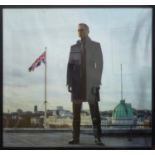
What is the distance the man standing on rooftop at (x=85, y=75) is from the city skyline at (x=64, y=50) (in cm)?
3

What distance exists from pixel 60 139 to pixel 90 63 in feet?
1.61

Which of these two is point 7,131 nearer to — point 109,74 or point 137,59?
point 109,74

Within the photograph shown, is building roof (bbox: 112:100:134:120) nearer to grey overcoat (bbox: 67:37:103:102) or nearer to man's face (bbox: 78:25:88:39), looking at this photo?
grey overcoat (bbox: 67:37:103:102)

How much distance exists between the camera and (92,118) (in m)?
1.21

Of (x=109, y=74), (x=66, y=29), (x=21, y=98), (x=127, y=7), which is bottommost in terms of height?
(x=21, y=98)

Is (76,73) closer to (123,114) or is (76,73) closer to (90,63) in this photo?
(90,63)

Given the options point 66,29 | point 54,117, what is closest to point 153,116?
point 54,117

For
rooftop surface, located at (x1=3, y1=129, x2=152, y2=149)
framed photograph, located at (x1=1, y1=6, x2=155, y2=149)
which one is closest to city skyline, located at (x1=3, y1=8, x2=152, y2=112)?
framed photograph, located at (x1=1, y1=6, x2=155, y2=149)

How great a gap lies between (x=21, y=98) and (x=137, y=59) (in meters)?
0.74

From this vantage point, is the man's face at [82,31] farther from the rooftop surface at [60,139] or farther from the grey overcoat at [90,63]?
the rooftop surface at [60,139]

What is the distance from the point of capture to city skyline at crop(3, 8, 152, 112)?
1215 mm

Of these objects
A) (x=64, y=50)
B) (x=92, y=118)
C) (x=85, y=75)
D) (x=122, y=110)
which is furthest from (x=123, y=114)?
(x=64, y=50)

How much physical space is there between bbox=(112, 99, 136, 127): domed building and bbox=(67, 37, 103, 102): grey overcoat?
160mm

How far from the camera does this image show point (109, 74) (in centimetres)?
122
